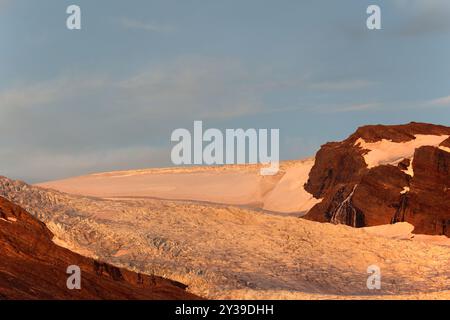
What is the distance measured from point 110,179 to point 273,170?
1076cm

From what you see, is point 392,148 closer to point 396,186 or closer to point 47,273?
point 396,186

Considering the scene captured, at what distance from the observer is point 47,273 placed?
19141 mm

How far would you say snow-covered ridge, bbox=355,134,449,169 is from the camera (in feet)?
137

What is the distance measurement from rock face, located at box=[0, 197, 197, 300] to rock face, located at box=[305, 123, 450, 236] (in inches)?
705

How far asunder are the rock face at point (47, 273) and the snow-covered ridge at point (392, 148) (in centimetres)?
2211

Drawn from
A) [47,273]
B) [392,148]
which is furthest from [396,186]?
[47,273]

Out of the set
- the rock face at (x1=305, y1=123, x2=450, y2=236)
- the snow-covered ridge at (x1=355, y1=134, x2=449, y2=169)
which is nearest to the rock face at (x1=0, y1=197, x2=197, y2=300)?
the rock face at (x1=305, y1=123, x2=450, y2=236)

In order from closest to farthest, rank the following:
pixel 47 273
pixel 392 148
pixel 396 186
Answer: pixel 47 273 → pixel 396 186 → pixel 392 148

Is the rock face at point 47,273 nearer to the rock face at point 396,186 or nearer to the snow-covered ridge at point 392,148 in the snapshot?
the rock face at point 396,186

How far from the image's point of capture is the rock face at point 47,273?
59.1 feet

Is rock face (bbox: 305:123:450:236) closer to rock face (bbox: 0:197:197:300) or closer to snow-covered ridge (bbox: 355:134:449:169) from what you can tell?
snow-covered ridge (bbox: 355:134:449:169)

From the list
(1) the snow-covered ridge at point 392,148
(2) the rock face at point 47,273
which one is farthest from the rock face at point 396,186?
(2) the rock face at point 47,273

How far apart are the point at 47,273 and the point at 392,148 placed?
2807 centimetres
